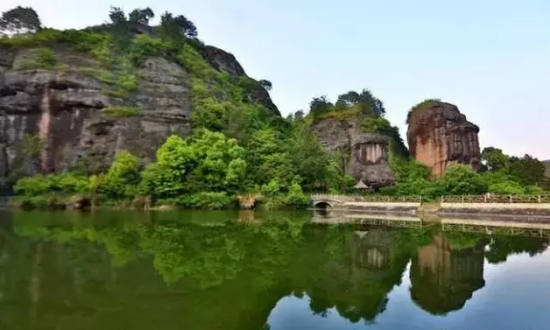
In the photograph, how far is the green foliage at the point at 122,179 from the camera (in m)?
47.4

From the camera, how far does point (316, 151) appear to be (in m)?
52.9

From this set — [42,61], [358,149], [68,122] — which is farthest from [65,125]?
[358,149]

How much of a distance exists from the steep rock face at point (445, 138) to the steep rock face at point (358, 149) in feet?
20.3

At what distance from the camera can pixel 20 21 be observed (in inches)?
3000

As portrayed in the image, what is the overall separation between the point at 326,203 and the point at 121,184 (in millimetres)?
23278

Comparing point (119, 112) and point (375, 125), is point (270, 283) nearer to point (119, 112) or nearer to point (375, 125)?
point (119, 112)

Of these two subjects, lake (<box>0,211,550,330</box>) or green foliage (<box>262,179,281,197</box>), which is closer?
lake (<box>0,211,550,330</box>)

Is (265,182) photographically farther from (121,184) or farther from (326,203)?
(121,184)

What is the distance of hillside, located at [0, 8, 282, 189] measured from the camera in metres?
53.7

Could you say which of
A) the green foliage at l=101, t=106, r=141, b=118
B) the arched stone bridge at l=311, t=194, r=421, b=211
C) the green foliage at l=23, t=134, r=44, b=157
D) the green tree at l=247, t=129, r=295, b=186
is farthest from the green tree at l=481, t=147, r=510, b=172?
the green foliage at l=23, t=134, r=44, b=157

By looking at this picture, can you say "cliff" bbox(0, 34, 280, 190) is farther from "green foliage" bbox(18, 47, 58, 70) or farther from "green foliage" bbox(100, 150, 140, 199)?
"green foliage" bbox(100, 150, 140, 199)

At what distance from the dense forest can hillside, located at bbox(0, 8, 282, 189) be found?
0.30 metres

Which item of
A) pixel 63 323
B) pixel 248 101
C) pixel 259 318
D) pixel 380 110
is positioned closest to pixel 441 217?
pixel 259 318

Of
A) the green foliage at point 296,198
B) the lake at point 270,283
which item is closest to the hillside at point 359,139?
the green foliage at point 296,198
